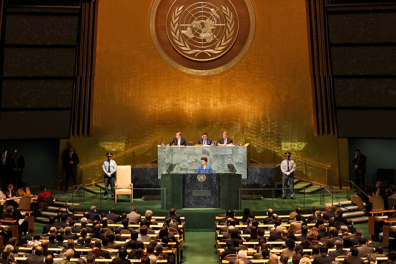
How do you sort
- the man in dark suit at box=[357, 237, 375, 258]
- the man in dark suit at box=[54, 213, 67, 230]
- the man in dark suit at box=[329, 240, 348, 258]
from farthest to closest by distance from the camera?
1. the man in dark suit at box=[54, 213, 67, 230]
2. the man in dark suit at box=[357, 237, 375, 258]
3. the man in dark suit at box=[329, 240, 348, 258]

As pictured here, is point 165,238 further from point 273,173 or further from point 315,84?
point 315,84

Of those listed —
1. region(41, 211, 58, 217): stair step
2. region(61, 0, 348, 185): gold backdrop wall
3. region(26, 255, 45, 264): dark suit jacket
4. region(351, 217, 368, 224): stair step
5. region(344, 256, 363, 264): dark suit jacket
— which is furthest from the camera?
region(61, 0, 348, 185): gold backdrop wall

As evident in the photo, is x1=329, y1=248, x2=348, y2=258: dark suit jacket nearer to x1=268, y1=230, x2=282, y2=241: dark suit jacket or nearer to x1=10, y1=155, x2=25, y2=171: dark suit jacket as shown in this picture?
x1=268, y1=230, x2=282, y2=241: dark suit jacket

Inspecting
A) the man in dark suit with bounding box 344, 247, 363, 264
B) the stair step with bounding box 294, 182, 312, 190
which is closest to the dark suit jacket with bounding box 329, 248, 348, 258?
the man in dark suit with bounding box 344, 247, 363, 264

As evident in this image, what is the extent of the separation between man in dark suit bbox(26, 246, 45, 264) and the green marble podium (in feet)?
18.7

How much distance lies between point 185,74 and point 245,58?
2.06 m

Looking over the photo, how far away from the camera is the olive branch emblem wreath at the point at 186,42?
701 inches

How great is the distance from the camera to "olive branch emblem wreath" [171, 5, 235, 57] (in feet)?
58.4

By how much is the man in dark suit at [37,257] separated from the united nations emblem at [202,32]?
1069cm

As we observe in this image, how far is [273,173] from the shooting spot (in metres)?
15.7

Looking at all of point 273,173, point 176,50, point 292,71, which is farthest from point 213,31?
point 273,173

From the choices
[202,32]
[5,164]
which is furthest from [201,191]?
[5,164]

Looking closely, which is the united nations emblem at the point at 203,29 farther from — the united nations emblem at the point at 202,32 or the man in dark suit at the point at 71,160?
the man in dark suit at the point at 71,160

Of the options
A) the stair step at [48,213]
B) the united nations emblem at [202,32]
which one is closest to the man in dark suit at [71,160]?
the stair step at [48,213]
